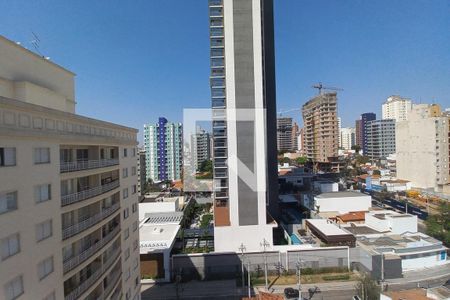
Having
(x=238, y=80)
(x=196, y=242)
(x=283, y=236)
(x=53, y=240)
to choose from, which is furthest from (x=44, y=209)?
(x=283, y=236)

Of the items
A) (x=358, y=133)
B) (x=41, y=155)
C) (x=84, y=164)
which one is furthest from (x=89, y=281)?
(x=358, y=133)

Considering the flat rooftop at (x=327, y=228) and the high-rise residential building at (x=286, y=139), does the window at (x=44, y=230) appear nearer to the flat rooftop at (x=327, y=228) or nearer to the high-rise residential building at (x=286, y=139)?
the flat rooftop at (x=327, y=228)

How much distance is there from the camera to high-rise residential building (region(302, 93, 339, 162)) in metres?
57.1

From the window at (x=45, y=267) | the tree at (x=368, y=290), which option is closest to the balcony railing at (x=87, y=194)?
the window at (x=45, y=267)

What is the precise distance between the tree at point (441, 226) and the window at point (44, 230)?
2953cm

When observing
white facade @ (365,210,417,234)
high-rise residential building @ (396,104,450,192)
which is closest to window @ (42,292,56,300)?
white facade @ (365,210,417,234)

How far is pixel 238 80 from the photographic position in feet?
69.4

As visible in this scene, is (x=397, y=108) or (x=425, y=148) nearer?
(x=425, y=148)

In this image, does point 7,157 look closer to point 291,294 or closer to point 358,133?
point 291,294

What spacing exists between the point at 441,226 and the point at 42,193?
3071 cm

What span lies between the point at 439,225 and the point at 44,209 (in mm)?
30502

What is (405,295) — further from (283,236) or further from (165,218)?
(165,218)

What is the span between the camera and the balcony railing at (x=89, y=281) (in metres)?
7.78

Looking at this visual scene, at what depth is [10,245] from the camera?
552 cm
